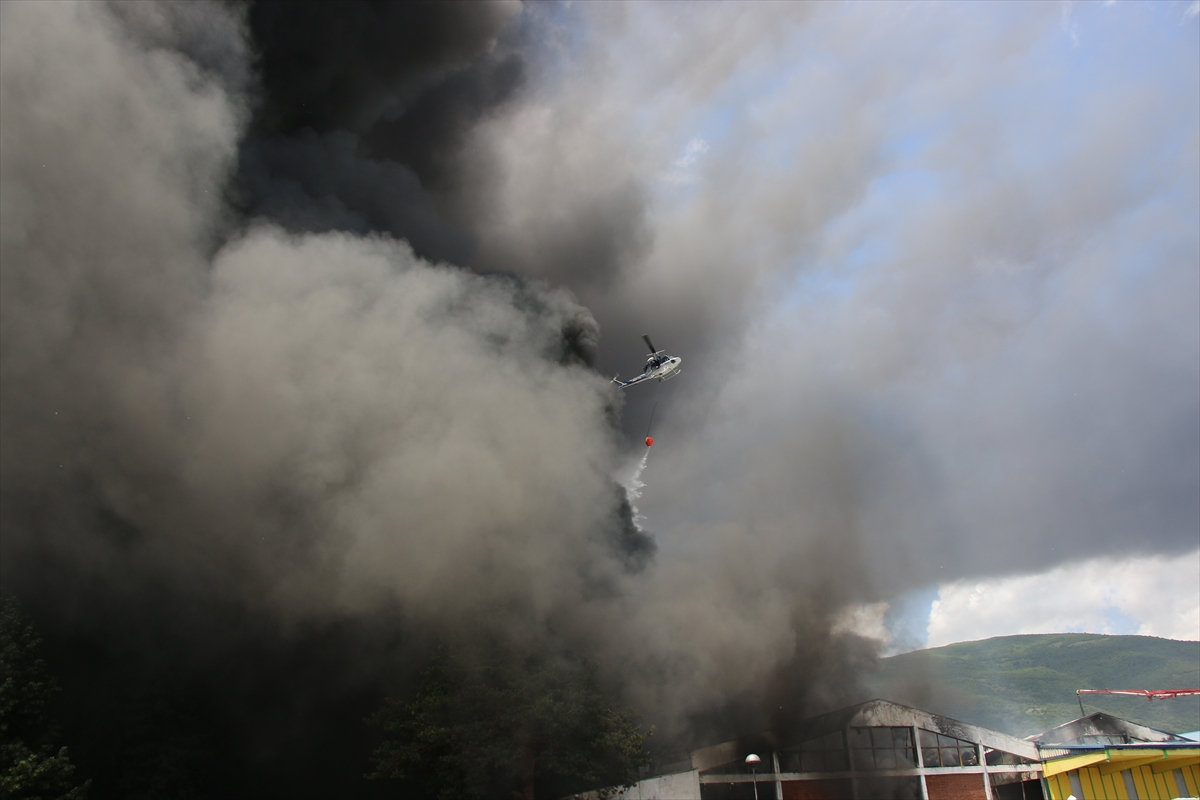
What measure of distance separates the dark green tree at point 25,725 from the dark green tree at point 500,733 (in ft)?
39.9

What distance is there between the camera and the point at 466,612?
38.2 m

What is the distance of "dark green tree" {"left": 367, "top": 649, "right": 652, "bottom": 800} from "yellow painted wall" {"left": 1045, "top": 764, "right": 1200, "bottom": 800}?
2255 cm

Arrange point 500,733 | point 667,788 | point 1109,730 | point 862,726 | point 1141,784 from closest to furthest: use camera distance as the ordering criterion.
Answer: point 500,733 → point 1141,784 → point 667,788 → point 862,726 → point 1109,730

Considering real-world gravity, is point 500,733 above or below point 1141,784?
above

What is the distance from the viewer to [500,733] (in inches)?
1340

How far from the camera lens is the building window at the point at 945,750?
124 ft

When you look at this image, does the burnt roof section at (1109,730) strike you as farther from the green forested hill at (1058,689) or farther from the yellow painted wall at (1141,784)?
the green forested hill at (1058,689)

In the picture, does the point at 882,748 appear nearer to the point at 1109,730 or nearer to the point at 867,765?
the point at 867,765

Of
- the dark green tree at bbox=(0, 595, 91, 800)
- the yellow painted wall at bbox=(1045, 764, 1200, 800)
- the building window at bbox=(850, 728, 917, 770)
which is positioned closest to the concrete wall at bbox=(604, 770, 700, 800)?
the building window at bbox=(850, 728, 917, 770)

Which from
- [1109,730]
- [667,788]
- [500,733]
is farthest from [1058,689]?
[500,733]

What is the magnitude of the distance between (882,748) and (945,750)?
3.12 metres

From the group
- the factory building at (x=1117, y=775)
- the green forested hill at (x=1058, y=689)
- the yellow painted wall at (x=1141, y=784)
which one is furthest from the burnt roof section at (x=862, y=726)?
the green forested hill at (x=1058, y=689)

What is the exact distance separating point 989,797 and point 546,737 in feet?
74.6

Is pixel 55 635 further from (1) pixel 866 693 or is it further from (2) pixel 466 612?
(1) pixel 866 693
